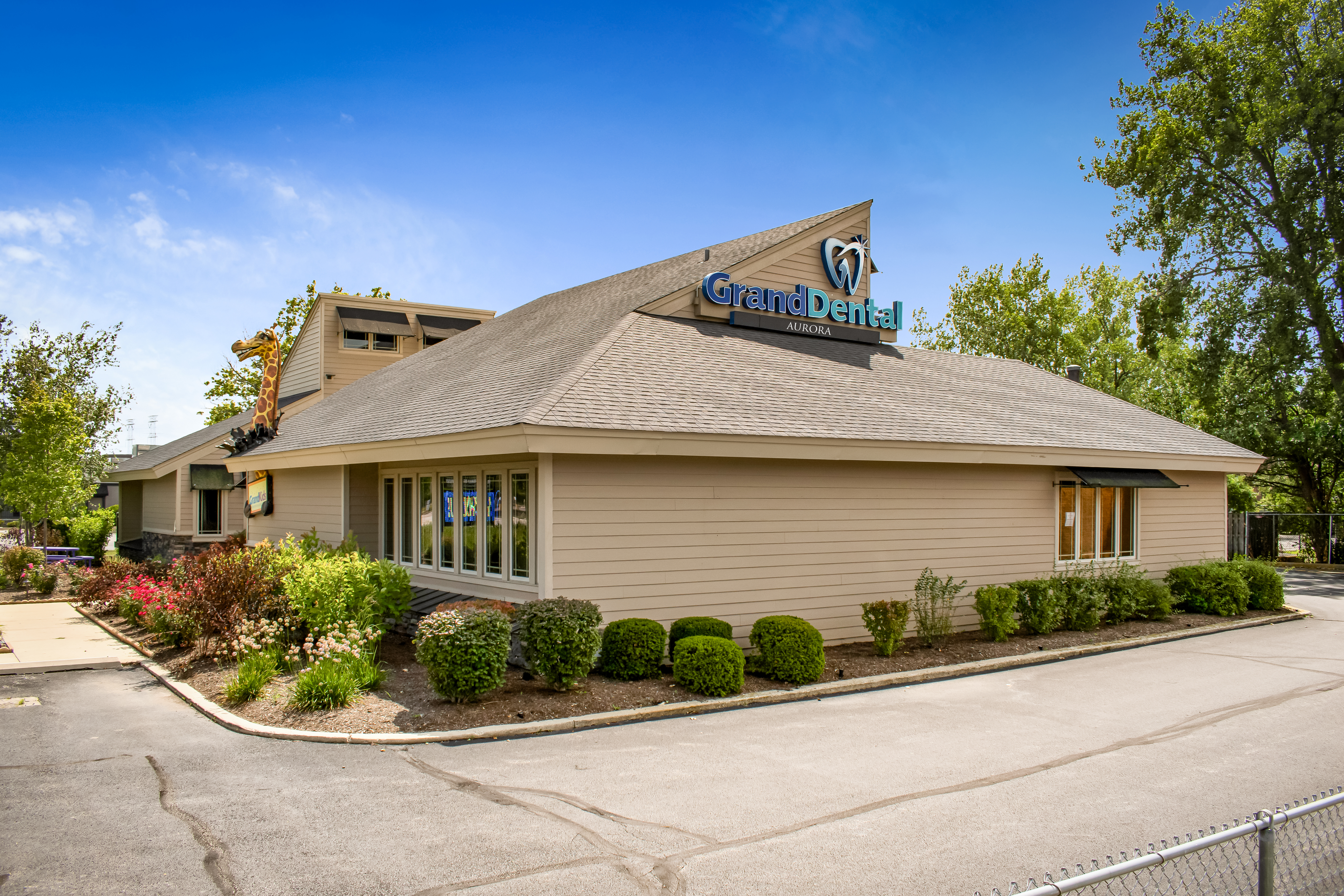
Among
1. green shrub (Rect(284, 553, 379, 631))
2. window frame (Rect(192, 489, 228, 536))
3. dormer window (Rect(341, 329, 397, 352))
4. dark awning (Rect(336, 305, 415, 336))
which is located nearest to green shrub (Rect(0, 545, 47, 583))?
window frame (Rect(192, 489, 228, 536))

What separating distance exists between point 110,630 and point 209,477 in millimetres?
11702

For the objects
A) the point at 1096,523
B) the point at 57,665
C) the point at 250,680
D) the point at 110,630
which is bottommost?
the point at 110,630

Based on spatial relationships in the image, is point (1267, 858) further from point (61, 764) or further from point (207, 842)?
point (61, 764)

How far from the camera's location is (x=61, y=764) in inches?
300

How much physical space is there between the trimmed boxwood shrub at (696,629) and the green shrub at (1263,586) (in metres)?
12.4

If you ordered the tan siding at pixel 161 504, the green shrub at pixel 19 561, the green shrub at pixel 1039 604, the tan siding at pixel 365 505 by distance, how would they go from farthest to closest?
1. the tan siding at pixel 161 504
2. the green shrub at pixel 19 561
3. the tan siding at pixel 365 505
4. the green shrub at pixel 1039 604

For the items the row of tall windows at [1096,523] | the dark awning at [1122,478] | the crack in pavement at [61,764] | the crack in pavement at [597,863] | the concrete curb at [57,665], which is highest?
the dark awning at [1122,478]

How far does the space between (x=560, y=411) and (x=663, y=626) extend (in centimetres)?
310

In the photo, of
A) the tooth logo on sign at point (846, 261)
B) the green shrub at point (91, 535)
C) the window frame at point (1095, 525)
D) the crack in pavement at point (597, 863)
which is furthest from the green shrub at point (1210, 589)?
the green shrub at point (91, 535)

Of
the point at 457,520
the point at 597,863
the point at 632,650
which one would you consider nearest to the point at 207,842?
the point at 597,863

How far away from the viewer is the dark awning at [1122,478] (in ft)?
52.1

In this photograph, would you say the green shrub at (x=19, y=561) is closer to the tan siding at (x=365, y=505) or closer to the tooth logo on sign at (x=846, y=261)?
the tan siding at (x=365, y=505)

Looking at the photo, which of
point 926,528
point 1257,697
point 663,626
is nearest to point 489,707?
point 663,626

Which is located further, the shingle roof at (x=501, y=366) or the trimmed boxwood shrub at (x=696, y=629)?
the shingle roof at (x=501, y=366)
